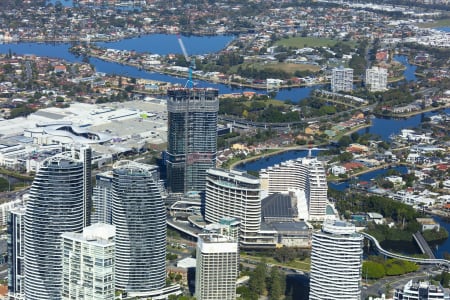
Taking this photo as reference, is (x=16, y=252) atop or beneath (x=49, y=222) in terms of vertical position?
beneath

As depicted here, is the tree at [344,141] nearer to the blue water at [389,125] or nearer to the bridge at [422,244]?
the blue water at [389,125]

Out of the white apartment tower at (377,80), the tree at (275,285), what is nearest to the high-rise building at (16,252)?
the tree at (275,285)

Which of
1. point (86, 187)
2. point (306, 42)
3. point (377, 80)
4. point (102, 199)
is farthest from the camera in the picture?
point (306, 42)

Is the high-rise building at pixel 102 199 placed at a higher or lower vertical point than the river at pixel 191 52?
higher

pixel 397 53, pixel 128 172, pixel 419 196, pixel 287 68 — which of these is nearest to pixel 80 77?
pixel 287 68

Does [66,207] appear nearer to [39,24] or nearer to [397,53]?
[397,53]

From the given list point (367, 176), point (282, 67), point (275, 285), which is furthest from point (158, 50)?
point (275, 285)

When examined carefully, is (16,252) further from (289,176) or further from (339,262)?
(289,176)

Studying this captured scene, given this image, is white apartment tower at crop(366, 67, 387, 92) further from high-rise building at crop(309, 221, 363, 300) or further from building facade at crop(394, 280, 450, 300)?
building facade at crop(394, 280, 450, 300)
